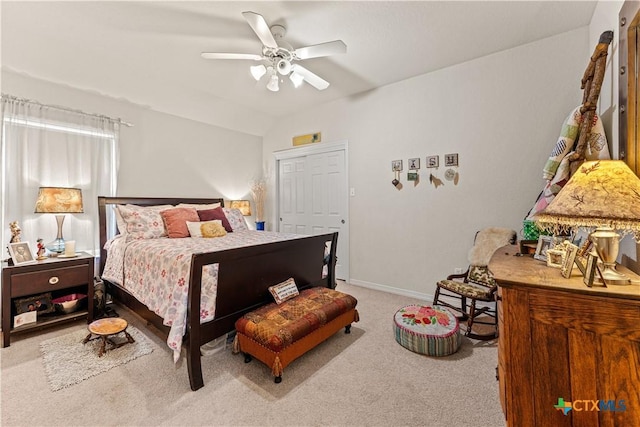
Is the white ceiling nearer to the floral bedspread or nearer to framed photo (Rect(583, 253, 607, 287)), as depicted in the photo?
the floral bedspread

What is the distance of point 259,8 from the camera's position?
2078 mm

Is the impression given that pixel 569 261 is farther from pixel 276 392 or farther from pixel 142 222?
pixel 142 222

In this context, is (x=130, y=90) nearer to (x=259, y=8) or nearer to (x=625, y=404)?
(x=259, y=8)

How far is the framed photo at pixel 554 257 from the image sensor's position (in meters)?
1.35

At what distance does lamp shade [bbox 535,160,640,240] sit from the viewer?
0.99 m

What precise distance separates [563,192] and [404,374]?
1.48m

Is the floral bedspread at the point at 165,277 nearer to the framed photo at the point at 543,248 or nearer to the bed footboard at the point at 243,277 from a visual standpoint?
the bed footboard at the point at 243,277

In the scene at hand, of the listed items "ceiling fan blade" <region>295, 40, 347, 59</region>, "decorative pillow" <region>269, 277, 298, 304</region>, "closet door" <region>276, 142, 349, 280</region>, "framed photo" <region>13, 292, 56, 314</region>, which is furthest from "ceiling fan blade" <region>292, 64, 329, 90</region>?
"framed photo" <region>13, 292, 56, 314</region>

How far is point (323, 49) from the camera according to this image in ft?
7.04

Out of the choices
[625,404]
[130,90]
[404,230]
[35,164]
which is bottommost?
[625,404]

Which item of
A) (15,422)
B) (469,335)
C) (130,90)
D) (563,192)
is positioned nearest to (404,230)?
(469,335)

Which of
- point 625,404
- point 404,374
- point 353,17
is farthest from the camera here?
point 353,17

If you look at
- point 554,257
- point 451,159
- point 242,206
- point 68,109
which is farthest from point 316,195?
point 554,257

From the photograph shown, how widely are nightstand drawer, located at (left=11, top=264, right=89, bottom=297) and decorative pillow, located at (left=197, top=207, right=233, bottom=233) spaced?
1.24 meters
